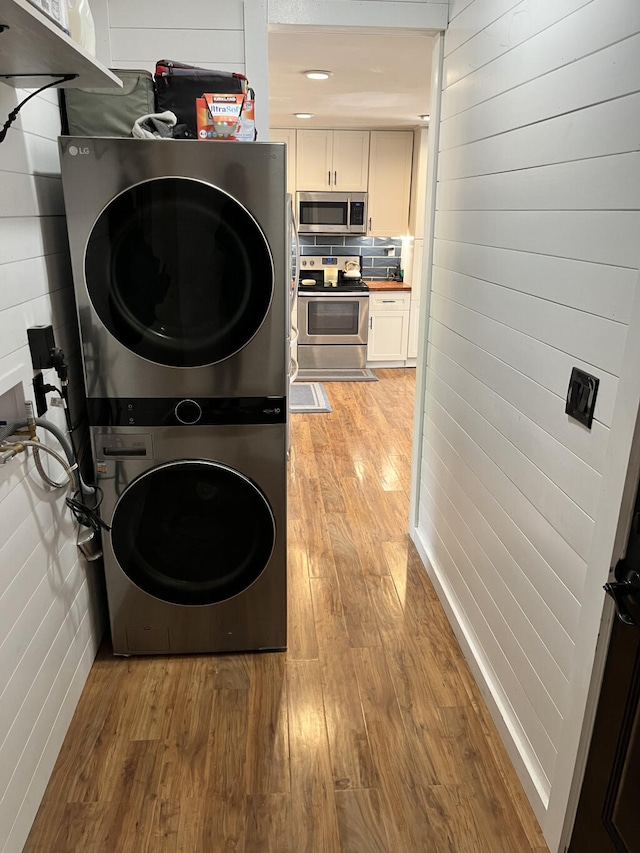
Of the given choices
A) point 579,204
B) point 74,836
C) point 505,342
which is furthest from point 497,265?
point 74,836

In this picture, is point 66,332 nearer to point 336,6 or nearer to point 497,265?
point 497,265

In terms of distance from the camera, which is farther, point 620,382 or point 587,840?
point 587,840

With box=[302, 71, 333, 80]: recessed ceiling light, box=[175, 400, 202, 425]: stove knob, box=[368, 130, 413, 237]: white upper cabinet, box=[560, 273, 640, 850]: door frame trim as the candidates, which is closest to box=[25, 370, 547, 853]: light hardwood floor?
box=[560, 273, 640, 850]: door frame trim

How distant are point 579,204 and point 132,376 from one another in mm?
1319

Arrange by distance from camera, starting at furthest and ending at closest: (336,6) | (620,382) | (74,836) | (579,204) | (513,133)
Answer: (336,6)
(513,133)
(74,836)
(579,204)
(620,382)

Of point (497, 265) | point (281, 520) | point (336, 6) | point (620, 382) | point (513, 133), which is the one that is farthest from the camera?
point (336, 6)

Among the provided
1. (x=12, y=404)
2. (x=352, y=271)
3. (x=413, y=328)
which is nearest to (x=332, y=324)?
(x=352, y=271)

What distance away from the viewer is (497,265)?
1937 mm

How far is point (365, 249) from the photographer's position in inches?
268

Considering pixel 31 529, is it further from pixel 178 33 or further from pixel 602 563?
pixel 178 33

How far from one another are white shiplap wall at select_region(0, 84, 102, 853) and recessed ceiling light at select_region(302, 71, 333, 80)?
2.19m

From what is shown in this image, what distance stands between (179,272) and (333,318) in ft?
14.5

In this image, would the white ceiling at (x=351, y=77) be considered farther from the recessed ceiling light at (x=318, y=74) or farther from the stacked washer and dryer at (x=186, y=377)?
the stacked washer and dryer at (x=186, y=377)

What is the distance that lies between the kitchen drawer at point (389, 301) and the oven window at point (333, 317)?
0.19m
